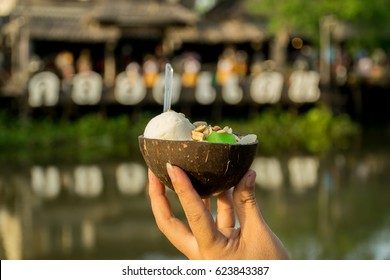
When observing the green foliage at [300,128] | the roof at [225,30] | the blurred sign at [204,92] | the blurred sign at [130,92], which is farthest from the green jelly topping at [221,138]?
the roof at [225,30]

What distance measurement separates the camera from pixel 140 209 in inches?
373

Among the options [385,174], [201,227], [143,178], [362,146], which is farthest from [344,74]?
[201,227]

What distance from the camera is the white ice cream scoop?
2375mm

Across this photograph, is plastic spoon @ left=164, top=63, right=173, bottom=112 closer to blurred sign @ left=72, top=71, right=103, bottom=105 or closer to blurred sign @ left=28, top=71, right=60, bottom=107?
blurred sign @ left=28, top=71, right=60, bottom=107

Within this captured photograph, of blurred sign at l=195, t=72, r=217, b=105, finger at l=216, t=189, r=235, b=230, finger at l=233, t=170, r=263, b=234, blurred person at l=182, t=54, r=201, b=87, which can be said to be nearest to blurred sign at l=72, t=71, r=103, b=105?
blurred person at l=182, t=54, r=201, b=87

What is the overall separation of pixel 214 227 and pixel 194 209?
0.09m

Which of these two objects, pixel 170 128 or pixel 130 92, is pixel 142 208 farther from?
pixel 130 92

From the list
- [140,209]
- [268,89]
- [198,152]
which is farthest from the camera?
[268,89]

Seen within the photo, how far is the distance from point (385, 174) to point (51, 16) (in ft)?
39.0

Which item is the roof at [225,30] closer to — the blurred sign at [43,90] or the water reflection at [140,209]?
the blurred sign at [43,90]

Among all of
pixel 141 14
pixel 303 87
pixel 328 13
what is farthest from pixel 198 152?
pixel 141 14

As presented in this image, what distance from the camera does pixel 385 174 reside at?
12.1m

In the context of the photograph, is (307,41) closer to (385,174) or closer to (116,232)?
(385,174)

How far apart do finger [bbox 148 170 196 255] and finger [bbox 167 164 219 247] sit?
11cm
